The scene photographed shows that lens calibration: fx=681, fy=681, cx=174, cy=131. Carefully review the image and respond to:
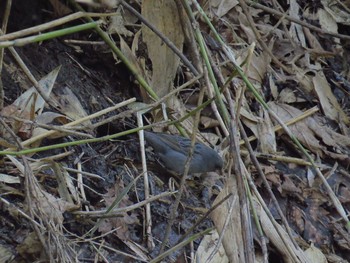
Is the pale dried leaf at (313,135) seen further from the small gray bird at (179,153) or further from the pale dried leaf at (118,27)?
the pale dried leaf at (118,27)

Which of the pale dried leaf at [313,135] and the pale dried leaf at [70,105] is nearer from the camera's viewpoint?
the pale dried leaf at [70,105]

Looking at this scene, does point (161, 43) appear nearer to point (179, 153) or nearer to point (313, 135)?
point (179, 153)

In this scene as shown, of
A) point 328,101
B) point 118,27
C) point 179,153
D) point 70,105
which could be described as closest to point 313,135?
point 328,101

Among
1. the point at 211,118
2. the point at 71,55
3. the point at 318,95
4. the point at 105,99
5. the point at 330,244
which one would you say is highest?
the point at 71,55

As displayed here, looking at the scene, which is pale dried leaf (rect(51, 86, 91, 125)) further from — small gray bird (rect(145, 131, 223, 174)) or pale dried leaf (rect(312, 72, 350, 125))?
pale dried leaf (rect(312, 72, 350, 125))

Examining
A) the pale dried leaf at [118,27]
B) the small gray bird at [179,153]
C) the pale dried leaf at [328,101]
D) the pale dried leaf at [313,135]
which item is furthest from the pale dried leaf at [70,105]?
the pale dried leaf at [328,101]

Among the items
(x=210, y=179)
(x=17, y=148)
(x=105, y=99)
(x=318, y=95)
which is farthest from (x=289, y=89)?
(x=17, y=148)

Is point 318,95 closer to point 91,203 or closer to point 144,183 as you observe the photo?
point 144,183

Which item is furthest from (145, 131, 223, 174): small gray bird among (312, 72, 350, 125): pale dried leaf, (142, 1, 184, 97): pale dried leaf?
(312, 72, 350, 125): pale dried leaf
